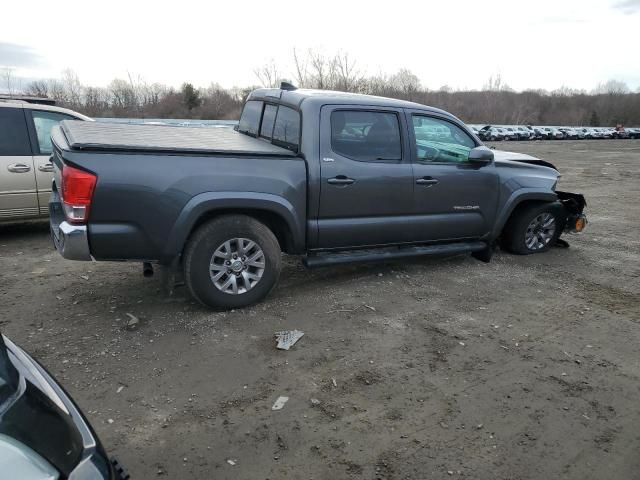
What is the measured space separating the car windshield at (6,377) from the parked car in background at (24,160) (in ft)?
16.7

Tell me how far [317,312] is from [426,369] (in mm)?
1238

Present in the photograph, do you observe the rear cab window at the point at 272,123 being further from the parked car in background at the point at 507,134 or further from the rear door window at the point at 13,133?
the parked car in background at the point at 507,134

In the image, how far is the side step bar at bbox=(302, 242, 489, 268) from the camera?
486 cm

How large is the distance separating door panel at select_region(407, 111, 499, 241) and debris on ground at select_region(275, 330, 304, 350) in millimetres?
1928

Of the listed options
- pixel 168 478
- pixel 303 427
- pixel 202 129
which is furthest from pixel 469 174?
pixel 168 478

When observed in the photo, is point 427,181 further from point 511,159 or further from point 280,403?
point 280,403

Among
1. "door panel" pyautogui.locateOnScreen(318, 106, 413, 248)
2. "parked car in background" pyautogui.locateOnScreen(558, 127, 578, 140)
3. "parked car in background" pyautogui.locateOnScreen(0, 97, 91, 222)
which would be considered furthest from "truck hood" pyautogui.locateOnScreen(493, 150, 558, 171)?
"parked car in background" pyautogui.locateOnScreen(558, 127, 578, 140)

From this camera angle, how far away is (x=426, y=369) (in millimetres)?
3688

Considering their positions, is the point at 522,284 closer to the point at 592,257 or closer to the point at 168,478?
the point at 592,257

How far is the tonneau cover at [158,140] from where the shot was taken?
384 centimetres

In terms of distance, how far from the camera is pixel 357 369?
3660 millimetres

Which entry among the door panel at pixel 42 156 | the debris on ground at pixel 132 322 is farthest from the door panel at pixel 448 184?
the door panel at pixel 42 156

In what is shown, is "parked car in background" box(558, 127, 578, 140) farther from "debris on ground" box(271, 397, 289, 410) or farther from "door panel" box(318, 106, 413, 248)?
"debris on ground" box(271, 397, 289, 410)

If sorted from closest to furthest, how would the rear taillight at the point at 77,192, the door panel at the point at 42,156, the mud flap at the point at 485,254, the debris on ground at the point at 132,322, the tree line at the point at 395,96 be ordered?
1. the rear taillight at the point at 77,192
2. the debris on ground at the point at 132,322
3. the mud flap at the point at 485,254
4. the door panel at the point at 42,156
5. the tree line at the point at 395,96
